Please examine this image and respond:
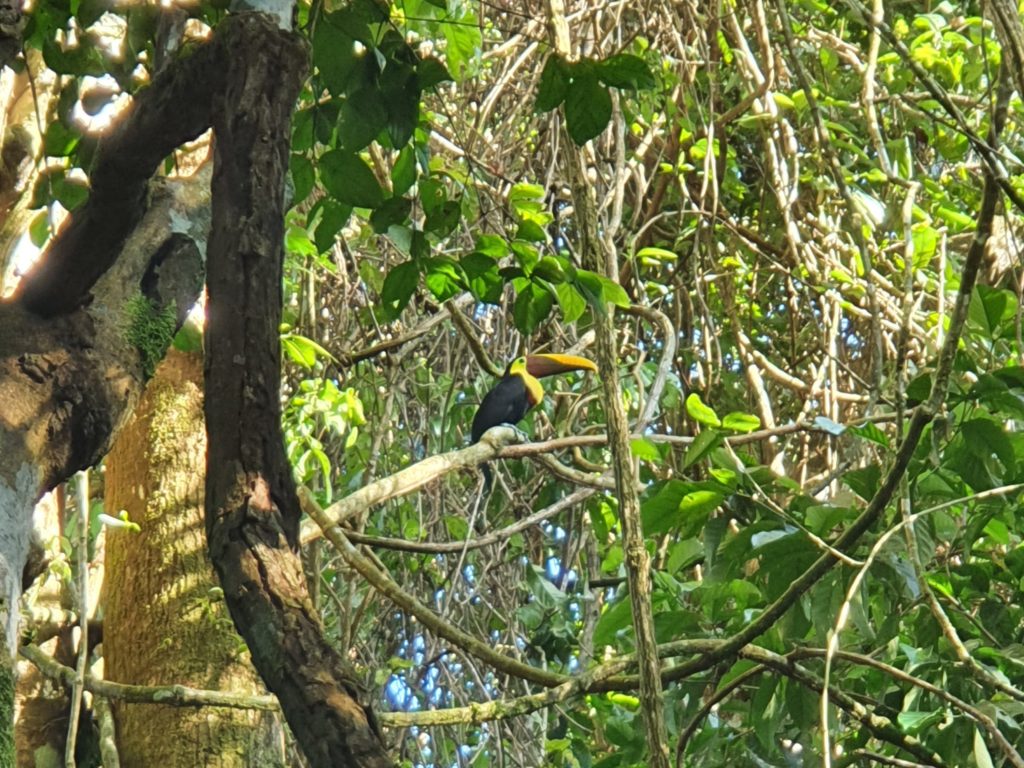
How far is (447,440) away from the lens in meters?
4.11

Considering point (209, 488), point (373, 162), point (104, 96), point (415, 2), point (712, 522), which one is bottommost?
point (209, 488)

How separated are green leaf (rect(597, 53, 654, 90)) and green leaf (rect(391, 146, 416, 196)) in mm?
354

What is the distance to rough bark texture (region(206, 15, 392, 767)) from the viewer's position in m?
0.95

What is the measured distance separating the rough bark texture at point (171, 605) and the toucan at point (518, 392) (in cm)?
163

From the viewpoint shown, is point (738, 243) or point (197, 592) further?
point (738, 243)

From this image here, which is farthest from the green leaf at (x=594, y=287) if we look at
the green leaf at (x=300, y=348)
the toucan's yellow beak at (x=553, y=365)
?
the toucan's yellow beak at (x=553, y=365)

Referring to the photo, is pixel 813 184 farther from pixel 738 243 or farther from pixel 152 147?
pixel 152 147

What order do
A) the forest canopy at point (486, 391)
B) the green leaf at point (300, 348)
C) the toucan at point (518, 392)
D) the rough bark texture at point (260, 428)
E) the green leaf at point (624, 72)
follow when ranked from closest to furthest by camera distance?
the rough bark texture at point (260, 428) → the forest canopy at point (486, 391) → the green leaf at point (624, 72) → the green leaf at point (300, 348) → the toucan at point (518, 392)

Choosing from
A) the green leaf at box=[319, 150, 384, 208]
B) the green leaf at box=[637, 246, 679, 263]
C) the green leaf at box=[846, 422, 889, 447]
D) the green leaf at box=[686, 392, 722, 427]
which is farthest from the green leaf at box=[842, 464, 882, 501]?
the green leaf at box=[637, 246, 679, 263]

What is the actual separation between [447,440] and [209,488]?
121 inches

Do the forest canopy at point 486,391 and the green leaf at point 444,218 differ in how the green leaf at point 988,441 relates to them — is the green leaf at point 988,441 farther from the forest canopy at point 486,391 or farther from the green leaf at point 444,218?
the green leaf at point 444,218

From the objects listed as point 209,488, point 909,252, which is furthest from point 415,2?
point 209,488

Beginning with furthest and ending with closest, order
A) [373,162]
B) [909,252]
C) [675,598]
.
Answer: [373,162]
[675,598]
[909,252]

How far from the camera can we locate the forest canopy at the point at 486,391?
1291 mm
